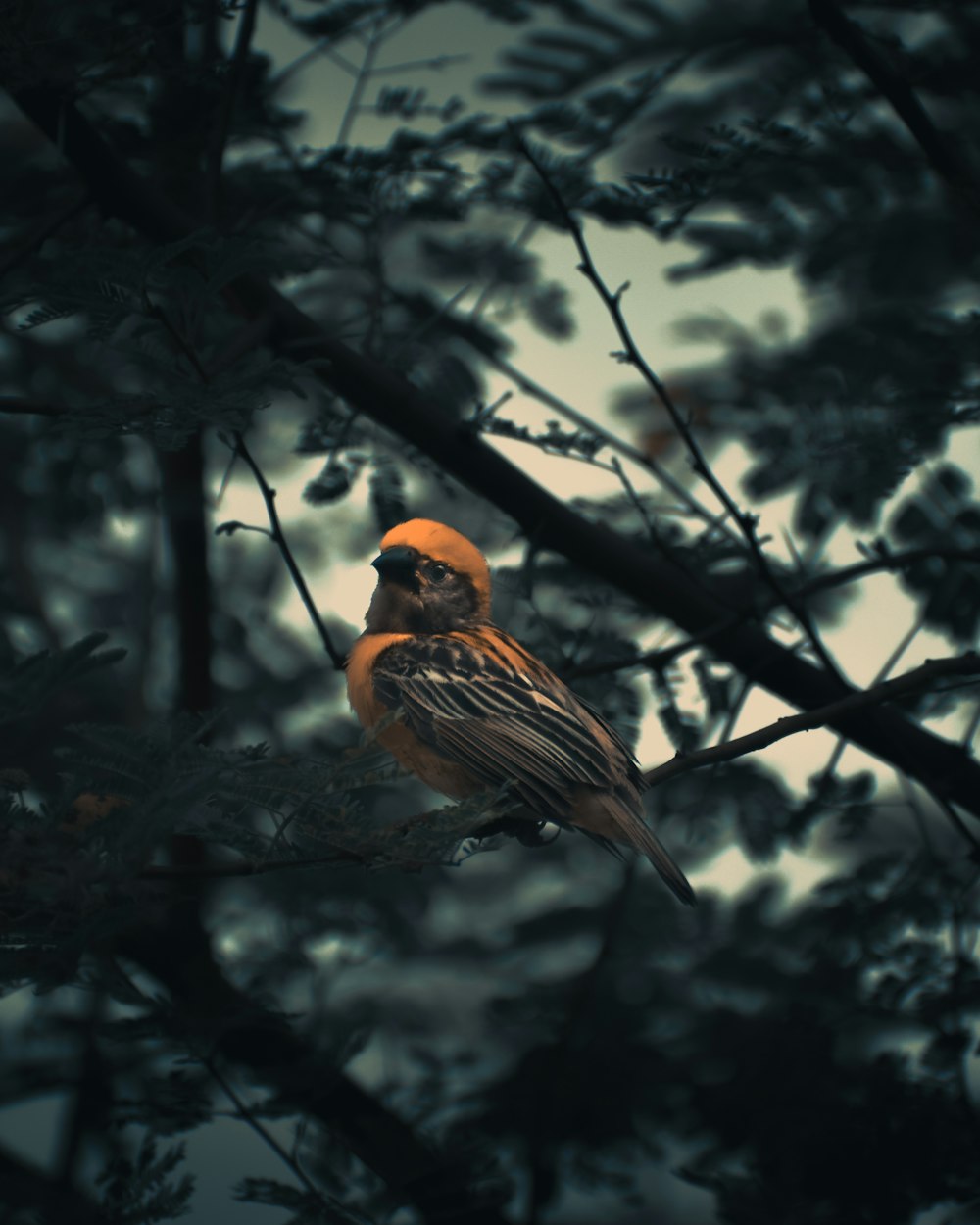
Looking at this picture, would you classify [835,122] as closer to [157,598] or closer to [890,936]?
[890,936]

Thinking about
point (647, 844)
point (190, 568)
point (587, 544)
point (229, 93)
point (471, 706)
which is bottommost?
point (647, 844)

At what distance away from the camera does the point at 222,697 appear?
524cm

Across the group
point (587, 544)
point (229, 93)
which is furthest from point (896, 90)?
point (229, 93)

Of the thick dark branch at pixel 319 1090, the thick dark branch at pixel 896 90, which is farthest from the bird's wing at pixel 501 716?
the thick dark branch at pixel 896 90

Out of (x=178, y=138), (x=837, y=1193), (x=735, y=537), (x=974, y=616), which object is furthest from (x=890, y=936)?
(x=178, y=138)

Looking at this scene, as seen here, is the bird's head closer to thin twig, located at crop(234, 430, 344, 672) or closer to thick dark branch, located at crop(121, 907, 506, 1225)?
thin twig, located at crop(234, 430, 344, 672)

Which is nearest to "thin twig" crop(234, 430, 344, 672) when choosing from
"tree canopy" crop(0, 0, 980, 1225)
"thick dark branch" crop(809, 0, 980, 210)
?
"tree canopy" crop(0, 0, 980, 1225)

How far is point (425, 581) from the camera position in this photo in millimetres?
4461

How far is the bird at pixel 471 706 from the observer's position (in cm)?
342

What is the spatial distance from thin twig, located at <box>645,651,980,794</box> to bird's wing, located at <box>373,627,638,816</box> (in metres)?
0.49

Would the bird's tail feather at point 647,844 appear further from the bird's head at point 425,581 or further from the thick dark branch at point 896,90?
the thick dark branch at point 896,90

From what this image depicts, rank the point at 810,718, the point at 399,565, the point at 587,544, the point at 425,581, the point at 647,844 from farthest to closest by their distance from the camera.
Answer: the point at 425,581 → the point at 399,565 → the point at 587,544 → the point at 647,844 → the point at 810,718

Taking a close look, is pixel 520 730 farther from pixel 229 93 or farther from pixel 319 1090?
pixel 229 93

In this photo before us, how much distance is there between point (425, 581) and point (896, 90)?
7.33 ft
